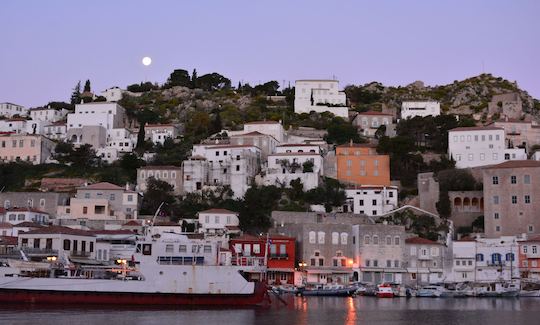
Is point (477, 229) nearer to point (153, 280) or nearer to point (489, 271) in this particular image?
point (489, 271)

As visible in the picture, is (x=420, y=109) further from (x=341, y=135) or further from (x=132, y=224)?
(x=132, y=224)

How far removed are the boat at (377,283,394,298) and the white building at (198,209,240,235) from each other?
39.7 ft

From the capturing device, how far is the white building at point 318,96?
91688 millimetres

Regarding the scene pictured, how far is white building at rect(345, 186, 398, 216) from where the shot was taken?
66000 mm

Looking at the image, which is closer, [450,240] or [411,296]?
[411,296]

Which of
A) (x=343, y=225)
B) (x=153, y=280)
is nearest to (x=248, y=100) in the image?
(x=343, y=225)

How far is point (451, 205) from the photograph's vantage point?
214ft

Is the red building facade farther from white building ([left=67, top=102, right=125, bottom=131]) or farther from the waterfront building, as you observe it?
white building ([left=67, top=102, right=125, bottom=131])

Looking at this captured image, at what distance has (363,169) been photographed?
7162 centimetres

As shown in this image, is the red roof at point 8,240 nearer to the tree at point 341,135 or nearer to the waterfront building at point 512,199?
the waterfront building at point 512,199

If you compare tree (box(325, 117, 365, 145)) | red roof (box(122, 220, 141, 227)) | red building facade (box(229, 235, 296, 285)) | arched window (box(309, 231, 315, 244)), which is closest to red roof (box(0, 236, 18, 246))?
red roof (box(122, 220, 141, 227))

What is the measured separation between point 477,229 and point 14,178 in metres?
41.9

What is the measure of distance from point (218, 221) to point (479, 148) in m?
25.5

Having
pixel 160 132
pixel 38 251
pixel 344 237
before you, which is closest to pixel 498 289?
pixel 344 237
